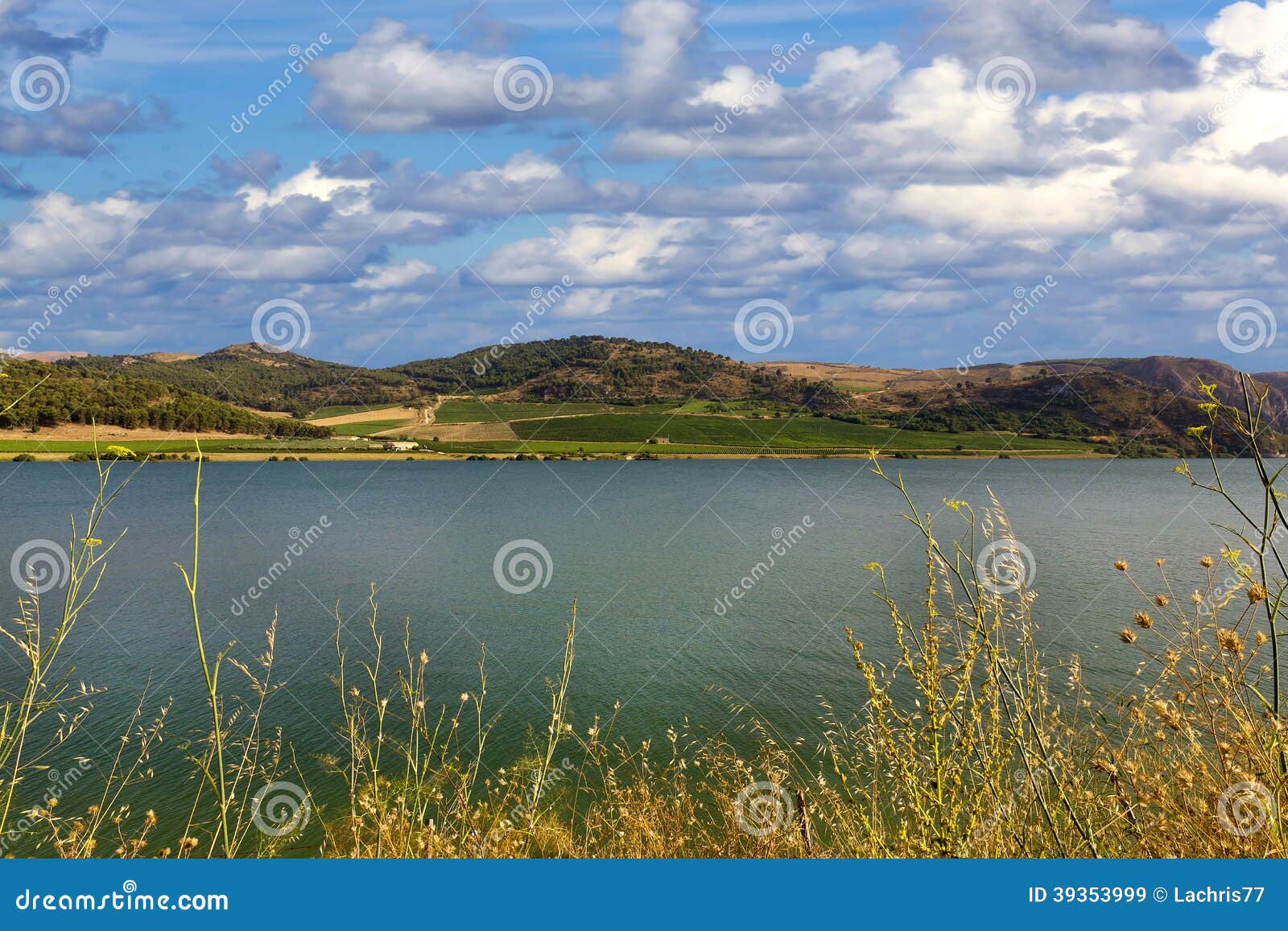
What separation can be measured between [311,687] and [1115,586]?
20.6 metres

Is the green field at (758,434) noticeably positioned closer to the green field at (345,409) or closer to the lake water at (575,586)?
the green field at (345,409)

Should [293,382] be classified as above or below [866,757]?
above

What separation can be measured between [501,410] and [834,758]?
10294 centimetres

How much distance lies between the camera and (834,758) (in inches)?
131

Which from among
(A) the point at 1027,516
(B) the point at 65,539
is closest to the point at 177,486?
(B) the point at 65,539

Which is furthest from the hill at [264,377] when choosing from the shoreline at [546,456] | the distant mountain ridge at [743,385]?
the shoreline at [546,456]

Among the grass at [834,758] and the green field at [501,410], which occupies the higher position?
the green field at [501,410]

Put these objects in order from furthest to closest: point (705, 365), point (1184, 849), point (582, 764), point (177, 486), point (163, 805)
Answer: point (705, 365), point (177, 486), point (582, 764), point (163, 805), point (1184, 849)

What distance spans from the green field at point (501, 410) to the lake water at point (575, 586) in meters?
43.8

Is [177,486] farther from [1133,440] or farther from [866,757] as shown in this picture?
[1133,440]

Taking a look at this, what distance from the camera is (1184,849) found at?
3.33 meters

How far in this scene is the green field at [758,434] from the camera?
8900 cm

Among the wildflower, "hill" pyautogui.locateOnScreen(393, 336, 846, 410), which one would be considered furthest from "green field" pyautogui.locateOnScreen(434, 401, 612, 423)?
the wildflower

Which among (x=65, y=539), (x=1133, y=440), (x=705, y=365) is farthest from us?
(x=705, y=365)
